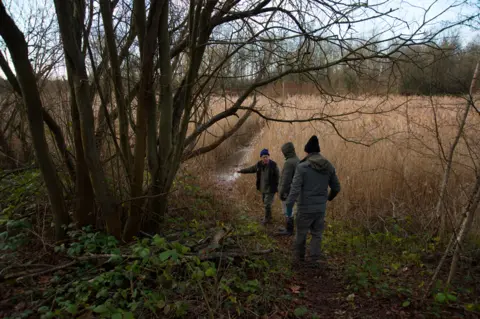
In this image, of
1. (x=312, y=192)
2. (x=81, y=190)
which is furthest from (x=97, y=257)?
(x=312, y=192)

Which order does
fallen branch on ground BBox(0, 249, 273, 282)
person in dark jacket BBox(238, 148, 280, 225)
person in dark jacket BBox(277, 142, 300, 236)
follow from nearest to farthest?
fallen branch on ground BBox(0, 249, 273, 282), person in dark jacket BBox(277, 142, 300, 236), person in dark jacket BBox(238, 148, 280, 225)

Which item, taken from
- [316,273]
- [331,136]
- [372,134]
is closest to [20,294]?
[316,273]

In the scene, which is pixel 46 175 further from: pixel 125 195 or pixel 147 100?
pixel 147 100

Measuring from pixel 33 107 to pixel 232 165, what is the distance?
26.2 feet

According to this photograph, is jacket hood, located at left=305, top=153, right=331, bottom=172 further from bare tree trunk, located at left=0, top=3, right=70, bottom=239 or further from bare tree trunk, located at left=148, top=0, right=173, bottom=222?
bare tree trunk, located at left=0, top=3, right=70, bottom=239

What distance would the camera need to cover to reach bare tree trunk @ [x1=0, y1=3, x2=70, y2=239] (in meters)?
2.58

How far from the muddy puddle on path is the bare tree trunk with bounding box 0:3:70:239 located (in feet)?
17.9

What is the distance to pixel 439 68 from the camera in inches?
137

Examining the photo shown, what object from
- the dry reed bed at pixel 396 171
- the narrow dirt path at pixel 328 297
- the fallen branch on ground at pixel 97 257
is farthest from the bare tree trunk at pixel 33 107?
the dry reed bed at pixel 396 171

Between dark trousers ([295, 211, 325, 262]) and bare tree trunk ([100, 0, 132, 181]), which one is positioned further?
dark trousers ([295, 211, 325, 262])

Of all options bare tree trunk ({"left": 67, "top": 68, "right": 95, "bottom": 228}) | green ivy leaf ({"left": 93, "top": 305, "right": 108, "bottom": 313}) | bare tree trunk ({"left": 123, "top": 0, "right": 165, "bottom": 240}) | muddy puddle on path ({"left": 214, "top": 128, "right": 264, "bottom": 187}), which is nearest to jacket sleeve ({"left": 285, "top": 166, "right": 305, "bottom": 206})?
bare tree trunk ({"left": 123, "top": 0, "right": 165, "bottom": 240})

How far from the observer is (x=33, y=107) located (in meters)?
2.83

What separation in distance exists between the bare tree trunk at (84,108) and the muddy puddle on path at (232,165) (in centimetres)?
537

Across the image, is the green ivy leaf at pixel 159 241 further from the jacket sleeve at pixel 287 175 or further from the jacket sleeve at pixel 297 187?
the jacket sleeve at pixel 287 175
